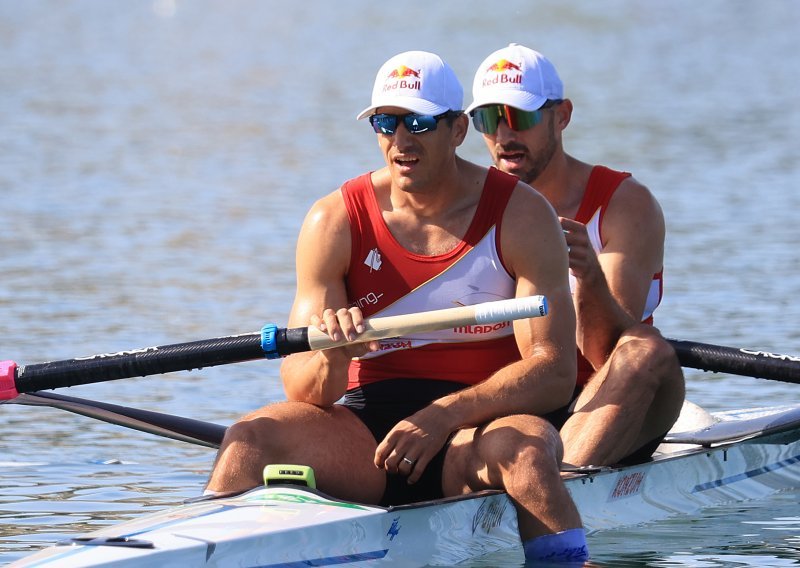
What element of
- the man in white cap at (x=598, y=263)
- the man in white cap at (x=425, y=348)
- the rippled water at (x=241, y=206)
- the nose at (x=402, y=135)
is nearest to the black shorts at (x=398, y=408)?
the man in white cap at (x=425, y=348)

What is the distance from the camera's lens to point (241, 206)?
2030 cm

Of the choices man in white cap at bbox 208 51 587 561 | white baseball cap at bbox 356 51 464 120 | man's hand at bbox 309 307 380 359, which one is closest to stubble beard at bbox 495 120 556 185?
man in white cap at bbox 208 51 587 561

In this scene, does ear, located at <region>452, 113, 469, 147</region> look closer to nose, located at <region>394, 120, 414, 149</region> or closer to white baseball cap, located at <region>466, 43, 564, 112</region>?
nose, located at <region>394, 120, 414, 149</region>

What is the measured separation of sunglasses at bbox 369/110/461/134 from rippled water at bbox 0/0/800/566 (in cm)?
166

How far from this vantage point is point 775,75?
38188 millimetres

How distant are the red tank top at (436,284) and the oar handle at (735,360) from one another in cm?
144

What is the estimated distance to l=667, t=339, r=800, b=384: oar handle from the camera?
7582 millimetres

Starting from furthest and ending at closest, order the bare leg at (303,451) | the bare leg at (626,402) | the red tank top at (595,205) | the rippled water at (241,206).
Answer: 1. the rippled water at (241,206)
2. the red tank top at (595,205)
3. the bare leg at (626,402)
4. the bare leg at (303,451)

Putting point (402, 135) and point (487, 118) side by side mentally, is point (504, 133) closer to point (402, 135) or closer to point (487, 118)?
point (487, 118)

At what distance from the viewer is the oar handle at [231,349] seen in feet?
19.3

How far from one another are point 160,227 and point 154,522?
13.5 metres

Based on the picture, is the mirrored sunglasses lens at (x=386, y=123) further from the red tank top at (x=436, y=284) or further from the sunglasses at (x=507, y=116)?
the sunglasses at (x=507, y=116)

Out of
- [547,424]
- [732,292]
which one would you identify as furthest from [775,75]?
[547,424]

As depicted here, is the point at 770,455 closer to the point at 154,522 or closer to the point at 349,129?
the point at 154,522
